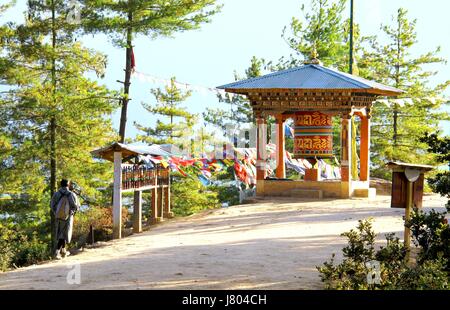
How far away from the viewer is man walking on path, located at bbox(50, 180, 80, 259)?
15.5 metres

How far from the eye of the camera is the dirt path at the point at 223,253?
10906 mm

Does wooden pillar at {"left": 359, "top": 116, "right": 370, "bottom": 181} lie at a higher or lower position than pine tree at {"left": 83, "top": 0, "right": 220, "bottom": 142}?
lower

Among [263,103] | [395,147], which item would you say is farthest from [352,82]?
[395,147]

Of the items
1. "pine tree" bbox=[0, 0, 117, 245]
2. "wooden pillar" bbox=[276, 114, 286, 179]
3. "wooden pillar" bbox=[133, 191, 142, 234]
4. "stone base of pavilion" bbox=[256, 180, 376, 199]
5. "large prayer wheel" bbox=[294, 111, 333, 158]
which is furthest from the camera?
"pine tree" bbox=[0, 0, 117, 245]

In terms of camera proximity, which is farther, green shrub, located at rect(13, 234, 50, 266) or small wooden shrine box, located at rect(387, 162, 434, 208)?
green shrub, located at rect(13, 234, 50, 266)

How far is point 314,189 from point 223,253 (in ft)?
39.2

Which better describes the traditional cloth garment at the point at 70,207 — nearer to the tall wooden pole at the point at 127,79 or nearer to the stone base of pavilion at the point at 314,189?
the stone base of pavilion at the point at 314,189

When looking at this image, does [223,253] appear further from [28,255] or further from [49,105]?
[49,105]

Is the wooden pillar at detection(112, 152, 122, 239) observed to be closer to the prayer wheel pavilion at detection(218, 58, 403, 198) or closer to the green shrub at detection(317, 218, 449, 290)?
the prayer wheel pavilion at detection(218, 58, 403, 198)

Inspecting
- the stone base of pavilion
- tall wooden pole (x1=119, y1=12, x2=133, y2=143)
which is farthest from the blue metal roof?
tall wooden pole (x1=119, y1=12, x2=133, y2=143)

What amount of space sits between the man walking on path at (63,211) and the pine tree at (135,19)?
51.7ft

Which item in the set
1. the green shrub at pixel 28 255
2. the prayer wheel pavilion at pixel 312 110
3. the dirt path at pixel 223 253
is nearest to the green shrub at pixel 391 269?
the dirt path at pixel 223 253

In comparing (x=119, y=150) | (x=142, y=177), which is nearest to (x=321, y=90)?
(x=142, y=177)

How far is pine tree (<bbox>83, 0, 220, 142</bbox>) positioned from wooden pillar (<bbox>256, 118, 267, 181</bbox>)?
7310 mm
